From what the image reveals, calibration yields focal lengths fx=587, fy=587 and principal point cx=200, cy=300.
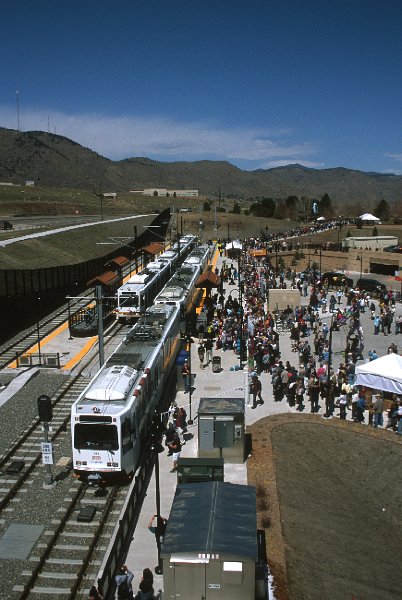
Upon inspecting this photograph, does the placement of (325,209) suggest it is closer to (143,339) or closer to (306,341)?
(306,341)

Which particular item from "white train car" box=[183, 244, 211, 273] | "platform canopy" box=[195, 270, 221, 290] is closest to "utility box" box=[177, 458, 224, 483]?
"platform canopy" box=[195, 270, 221, 290]

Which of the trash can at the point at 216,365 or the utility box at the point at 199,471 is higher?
the utility box at the point at 199,471

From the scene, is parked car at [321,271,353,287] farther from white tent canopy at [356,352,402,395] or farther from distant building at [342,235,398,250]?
white tent canopy at [356,352,402,395]

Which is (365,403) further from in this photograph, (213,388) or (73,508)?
(73,508)

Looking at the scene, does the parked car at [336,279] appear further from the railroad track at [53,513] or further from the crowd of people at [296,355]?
the railroad track at [53,513]

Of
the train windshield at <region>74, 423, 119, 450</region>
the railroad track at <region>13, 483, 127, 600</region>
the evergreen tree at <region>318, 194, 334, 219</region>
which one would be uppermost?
the evergreen tree at <region>318, 194, 334, 219</region>

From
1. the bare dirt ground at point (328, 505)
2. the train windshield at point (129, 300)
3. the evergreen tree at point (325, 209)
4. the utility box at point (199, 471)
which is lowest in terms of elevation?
the bare dirt ground at point (328, 505)

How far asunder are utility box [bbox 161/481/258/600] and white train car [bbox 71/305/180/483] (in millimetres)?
4392

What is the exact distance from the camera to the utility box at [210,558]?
11.4 metres

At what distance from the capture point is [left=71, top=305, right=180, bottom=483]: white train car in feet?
54.7

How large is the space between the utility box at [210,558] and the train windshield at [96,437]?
4350mm

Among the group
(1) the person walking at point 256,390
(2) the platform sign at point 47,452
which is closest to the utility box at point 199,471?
(2) the platform sign at point 47,452

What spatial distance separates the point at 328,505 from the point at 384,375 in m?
6.59

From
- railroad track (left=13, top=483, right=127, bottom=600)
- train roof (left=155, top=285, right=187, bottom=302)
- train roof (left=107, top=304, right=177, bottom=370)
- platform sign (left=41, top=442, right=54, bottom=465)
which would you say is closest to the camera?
railroad track (left=13, top=483, right=127, bottom=600)
